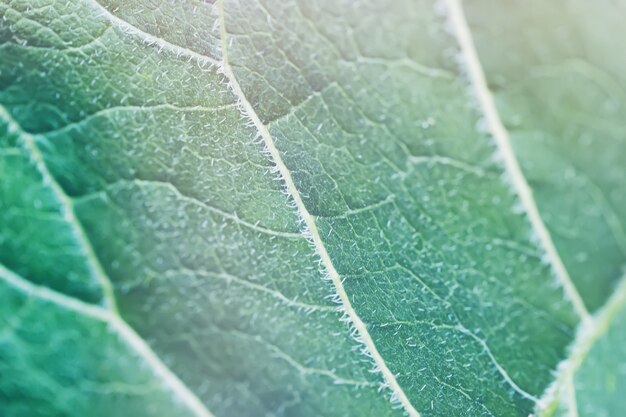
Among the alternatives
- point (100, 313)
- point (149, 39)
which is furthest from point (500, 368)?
point (149, 39)

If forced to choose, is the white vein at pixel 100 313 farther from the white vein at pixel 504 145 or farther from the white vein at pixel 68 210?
the white vein at pixel 504 145

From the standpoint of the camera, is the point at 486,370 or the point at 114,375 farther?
the point at 486,370

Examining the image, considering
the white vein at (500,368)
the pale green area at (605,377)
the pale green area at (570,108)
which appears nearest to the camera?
the pale green area at (570,108)

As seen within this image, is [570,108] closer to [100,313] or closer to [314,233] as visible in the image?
[314,233]

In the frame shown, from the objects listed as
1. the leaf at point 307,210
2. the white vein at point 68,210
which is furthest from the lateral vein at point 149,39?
the white vein at point 68,210

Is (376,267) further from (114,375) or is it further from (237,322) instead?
(114,375)

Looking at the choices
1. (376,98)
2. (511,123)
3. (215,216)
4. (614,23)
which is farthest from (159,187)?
(614,23)

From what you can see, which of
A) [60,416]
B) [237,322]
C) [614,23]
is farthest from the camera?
[237,322]
